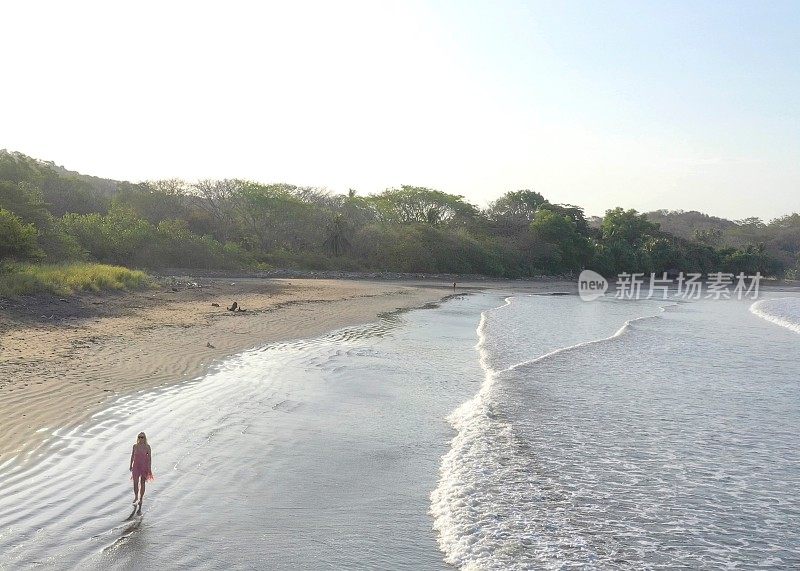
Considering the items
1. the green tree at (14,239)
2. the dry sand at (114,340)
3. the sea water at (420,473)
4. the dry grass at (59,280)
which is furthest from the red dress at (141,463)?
the green tree at (14,239)

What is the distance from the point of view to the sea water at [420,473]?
539 cm

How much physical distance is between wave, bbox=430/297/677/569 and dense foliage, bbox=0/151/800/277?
752 inches

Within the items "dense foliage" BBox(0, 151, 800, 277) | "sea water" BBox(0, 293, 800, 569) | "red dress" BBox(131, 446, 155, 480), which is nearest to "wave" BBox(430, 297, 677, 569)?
"sea water" BBox(0, 293, 800, 569)

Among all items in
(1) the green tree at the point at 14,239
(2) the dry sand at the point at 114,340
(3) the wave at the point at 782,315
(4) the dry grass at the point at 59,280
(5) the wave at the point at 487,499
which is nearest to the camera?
(5) the wave at the point at 487,499

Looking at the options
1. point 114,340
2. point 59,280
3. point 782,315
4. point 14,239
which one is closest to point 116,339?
point 114,340

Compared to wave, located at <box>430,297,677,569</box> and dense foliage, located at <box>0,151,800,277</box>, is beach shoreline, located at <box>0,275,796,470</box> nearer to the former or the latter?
wave, located at <box>430,297,677,569</box>

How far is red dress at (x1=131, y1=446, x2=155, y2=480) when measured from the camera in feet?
18.6

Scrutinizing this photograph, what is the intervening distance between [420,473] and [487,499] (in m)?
0.92

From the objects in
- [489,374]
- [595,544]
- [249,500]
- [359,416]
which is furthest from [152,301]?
[595,544]

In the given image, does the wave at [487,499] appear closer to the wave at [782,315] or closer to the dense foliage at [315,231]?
the dense foliage at [315,231]

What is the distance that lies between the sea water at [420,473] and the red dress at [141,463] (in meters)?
0.33

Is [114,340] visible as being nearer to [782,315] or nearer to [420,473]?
[420,473]

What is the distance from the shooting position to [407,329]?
69.0ft

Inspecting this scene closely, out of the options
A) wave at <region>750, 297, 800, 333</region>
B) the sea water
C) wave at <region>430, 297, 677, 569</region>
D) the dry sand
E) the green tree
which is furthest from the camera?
wave at <region>750, 297, 800, 333</region>
